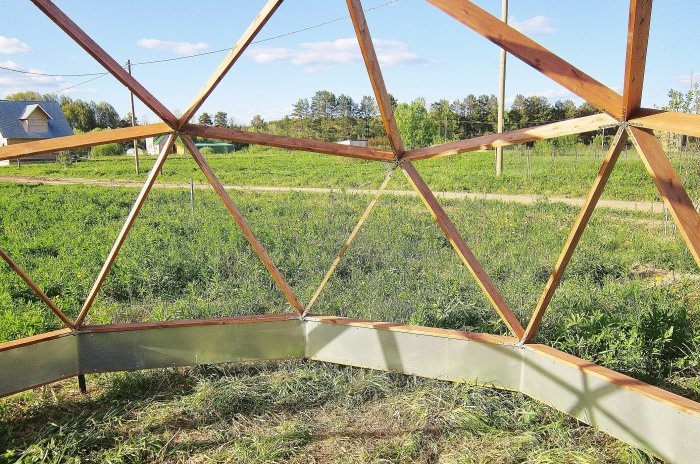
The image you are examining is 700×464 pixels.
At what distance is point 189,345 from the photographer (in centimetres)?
515

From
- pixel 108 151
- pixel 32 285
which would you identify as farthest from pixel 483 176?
pixel 108 151

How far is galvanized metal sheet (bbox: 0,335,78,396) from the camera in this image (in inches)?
176

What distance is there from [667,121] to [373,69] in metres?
2.06

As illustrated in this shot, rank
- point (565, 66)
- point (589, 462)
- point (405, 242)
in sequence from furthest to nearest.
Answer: point (405, 242) < point (589, 462) < point (565, 66)

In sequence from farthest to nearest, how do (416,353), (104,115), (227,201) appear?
(104,115), (416,353), (227,201)

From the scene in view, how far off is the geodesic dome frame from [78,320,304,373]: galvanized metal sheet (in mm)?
10

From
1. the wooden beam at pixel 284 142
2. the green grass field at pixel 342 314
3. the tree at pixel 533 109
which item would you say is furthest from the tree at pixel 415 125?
the wooden beam at pixel 284 142

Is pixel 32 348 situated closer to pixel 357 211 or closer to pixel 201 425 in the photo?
pixel 201 425

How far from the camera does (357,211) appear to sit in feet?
42.3

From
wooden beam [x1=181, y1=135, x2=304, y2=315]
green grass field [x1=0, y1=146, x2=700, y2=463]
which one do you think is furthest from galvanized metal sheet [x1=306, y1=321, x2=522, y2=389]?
wooden beam [x1=181, y1=135, x2=304, y2=315]

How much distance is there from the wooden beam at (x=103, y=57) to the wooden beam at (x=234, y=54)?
0.55ft

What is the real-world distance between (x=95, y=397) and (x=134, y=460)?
1.22 metres

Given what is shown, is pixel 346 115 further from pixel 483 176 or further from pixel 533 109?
pixel 483 176

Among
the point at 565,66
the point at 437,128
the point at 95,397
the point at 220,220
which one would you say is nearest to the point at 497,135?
the point at 565,66
